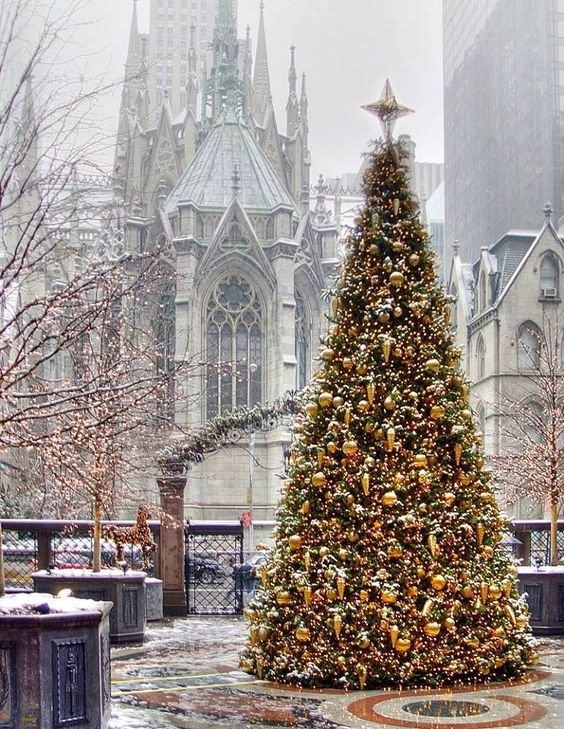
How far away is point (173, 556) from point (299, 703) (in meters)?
9.38

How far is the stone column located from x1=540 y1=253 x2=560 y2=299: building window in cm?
2625

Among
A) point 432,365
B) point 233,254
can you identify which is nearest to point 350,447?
point 432,365

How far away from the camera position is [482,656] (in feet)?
37.0

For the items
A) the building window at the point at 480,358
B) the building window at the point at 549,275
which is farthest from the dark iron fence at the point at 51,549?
the building window at the point at 549,275

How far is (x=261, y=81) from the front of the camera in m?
68.6

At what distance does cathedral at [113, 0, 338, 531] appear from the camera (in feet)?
158

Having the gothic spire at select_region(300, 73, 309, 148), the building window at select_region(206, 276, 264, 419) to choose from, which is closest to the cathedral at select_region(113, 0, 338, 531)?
the building window at select_region(206, 276, 264, 419)

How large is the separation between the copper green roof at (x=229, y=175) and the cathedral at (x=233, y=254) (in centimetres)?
6

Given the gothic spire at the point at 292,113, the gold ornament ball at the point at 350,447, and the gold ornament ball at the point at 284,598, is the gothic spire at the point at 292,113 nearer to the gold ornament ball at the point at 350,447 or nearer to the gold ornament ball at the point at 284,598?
the gold ornament ball at the point at 350,447

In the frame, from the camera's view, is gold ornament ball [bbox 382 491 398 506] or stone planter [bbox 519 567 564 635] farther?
stone planter [bbox 519 567 564 635]

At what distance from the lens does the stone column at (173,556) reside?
1956 centimetres

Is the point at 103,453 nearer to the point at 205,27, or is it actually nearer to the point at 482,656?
the point at 482,656

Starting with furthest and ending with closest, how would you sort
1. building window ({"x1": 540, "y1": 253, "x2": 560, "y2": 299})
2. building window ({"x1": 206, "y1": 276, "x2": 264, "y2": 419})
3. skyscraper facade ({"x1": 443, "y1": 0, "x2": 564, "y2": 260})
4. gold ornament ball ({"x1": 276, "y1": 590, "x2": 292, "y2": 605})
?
1. skyscraper facade ({"x1": 443, "y1": 0, "x2": 564, "y2": 260})
2. building window ({"x1": 206, "y1": 276, "x2": 264, "y2": 419})
3. building window ({"x1": 540, "y1": 253, "x2": 560, "y2": 299})
4. gold ornament ball ({"x1": 276, "y1": 590, "x2": 292, "y2": 605})

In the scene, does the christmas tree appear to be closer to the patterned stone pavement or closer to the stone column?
the patterned stone pavement
